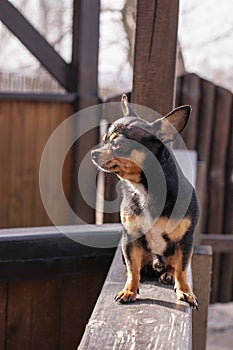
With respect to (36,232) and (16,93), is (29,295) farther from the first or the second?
(16,93)

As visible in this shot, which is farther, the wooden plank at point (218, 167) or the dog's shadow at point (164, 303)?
the wooden plank at point (218, 167)

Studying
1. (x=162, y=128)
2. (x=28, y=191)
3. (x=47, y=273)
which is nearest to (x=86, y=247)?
(x=47, y=273)

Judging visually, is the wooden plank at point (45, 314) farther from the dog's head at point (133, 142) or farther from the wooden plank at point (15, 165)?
the wooden plank at point (15, 165)

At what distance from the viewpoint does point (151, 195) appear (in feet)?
5.18

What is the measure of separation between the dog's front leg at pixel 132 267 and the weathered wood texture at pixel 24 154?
3.25 m

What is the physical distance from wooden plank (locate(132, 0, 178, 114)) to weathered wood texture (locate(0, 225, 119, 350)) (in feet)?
1.78

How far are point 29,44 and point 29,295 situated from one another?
2.91m

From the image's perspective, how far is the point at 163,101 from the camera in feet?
7.28

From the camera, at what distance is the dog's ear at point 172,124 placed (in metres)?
1.57

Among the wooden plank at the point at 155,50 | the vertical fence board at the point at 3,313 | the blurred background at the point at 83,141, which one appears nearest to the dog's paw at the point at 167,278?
the vertical fence board at the point at 3,313

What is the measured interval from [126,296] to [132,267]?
9 centimetres

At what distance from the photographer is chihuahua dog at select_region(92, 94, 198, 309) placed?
153 cm

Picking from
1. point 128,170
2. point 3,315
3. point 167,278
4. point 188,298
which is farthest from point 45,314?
point 128,170

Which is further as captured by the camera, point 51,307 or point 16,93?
point 16,93
